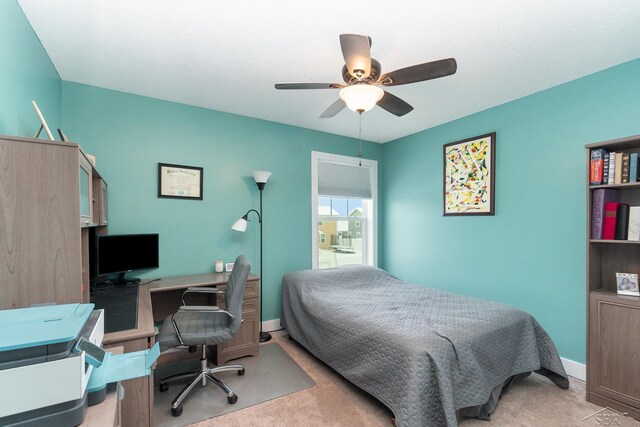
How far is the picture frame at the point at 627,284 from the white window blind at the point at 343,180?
275cm

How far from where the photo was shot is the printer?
77cm

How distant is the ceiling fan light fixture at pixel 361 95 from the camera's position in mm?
1798

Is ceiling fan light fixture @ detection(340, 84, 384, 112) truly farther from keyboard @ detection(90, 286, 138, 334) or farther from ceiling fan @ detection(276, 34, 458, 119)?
keyboard @ detection(90, 286, 138, 334)

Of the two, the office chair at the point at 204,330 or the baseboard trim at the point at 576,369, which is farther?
the baseboard trim at the point at 576,369

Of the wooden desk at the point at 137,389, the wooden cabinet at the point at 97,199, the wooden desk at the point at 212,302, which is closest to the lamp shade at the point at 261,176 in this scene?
the wooden desk at the point at 212,302

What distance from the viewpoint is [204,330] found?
2186 millimetres

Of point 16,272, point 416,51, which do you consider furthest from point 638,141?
point 16,272

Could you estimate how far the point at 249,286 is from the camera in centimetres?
286

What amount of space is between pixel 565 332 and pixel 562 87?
2.13 metres

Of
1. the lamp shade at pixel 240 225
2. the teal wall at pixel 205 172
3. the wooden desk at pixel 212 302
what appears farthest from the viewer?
the lamp shade at pixel 240 225

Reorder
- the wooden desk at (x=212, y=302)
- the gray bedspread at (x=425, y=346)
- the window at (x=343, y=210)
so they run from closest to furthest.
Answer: the gray bedspread at (x=425, y=346) → the wooden desk at (x=212, y=302) → the window at (x=343, y=210)

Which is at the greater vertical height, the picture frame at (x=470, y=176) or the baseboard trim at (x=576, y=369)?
the picture frame at (x=470, y=176)

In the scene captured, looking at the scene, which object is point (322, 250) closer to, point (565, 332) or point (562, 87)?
point (565, 332)

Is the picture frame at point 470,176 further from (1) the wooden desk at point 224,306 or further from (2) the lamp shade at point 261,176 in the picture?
(1) the wooden desk at point 224,306
